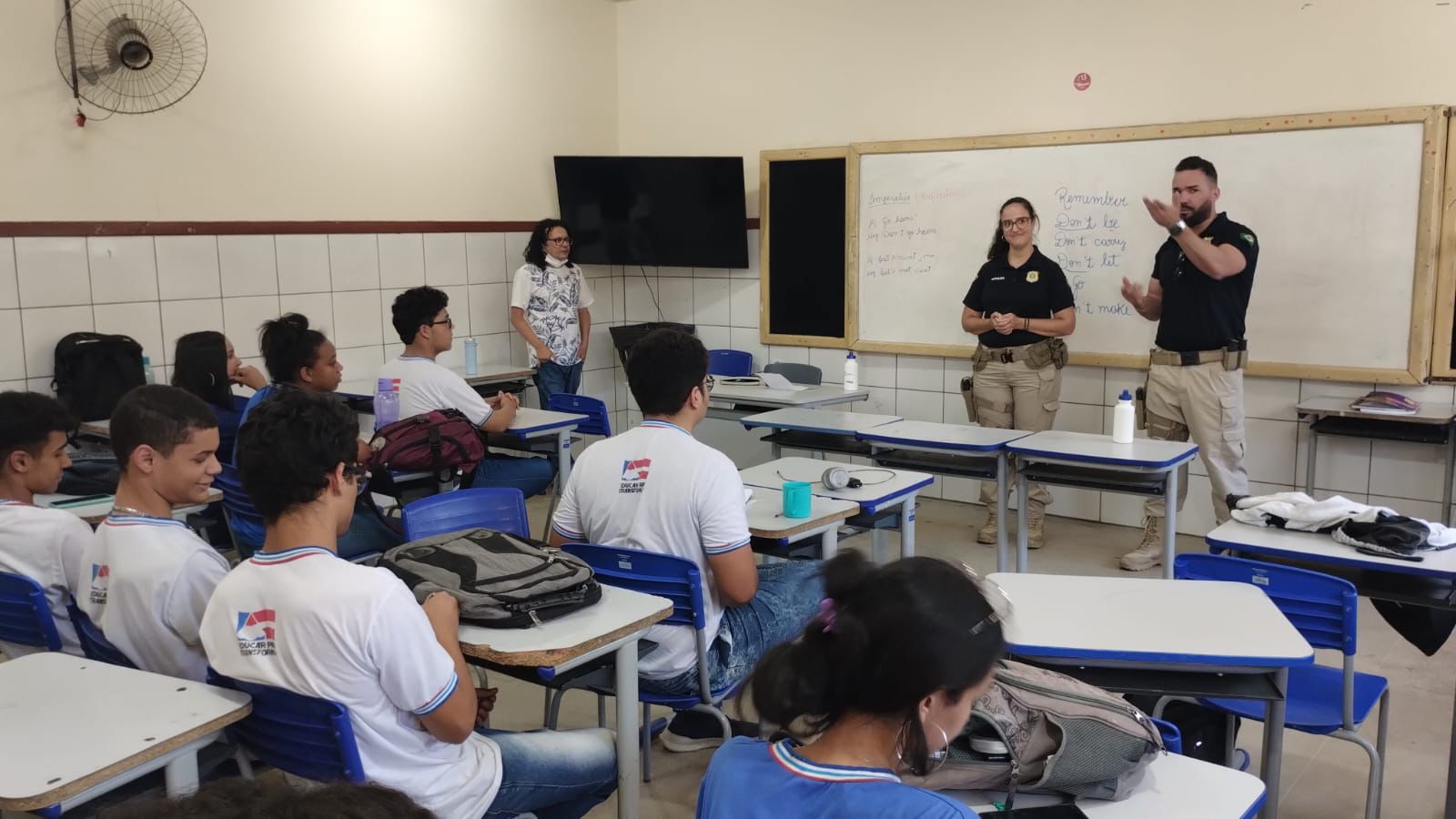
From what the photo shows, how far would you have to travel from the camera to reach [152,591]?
7.11ft

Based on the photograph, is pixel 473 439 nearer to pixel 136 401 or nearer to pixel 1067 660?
pixel 136 401

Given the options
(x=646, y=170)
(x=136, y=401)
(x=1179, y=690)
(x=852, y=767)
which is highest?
(x=646, y=170)

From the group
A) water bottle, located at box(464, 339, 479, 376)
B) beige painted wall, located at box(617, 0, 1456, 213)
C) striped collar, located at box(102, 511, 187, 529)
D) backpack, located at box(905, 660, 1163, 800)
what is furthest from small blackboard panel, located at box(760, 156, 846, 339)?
backpack, located at box(905, 660, 1163, 800)

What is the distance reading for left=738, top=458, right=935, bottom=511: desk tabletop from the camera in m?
3.46

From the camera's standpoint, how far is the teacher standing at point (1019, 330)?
516 cm

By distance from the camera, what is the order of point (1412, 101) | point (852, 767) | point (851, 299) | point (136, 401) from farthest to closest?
point (851, 299) → point (1412, 101) → point (136, 401) → point (852, 767)

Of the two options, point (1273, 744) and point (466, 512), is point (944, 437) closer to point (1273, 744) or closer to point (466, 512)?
point (466, 512)

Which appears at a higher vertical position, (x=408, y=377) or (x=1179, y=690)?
(x=408, y=377)

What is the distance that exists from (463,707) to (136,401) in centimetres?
111

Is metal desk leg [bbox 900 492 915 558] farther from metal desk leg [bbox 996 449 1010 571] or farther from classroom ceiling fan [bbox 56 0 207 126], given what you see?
classroom ceiling fan [bbox 56 0 207 126]

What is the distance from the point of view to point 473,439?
4.07m

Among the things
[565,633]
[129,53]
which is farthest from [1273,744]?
[129,53]

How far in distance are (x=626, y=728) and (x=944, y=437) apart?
2.43 metres

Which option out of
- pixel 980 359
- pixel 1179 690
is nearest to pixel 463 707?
pixel 1179 690
